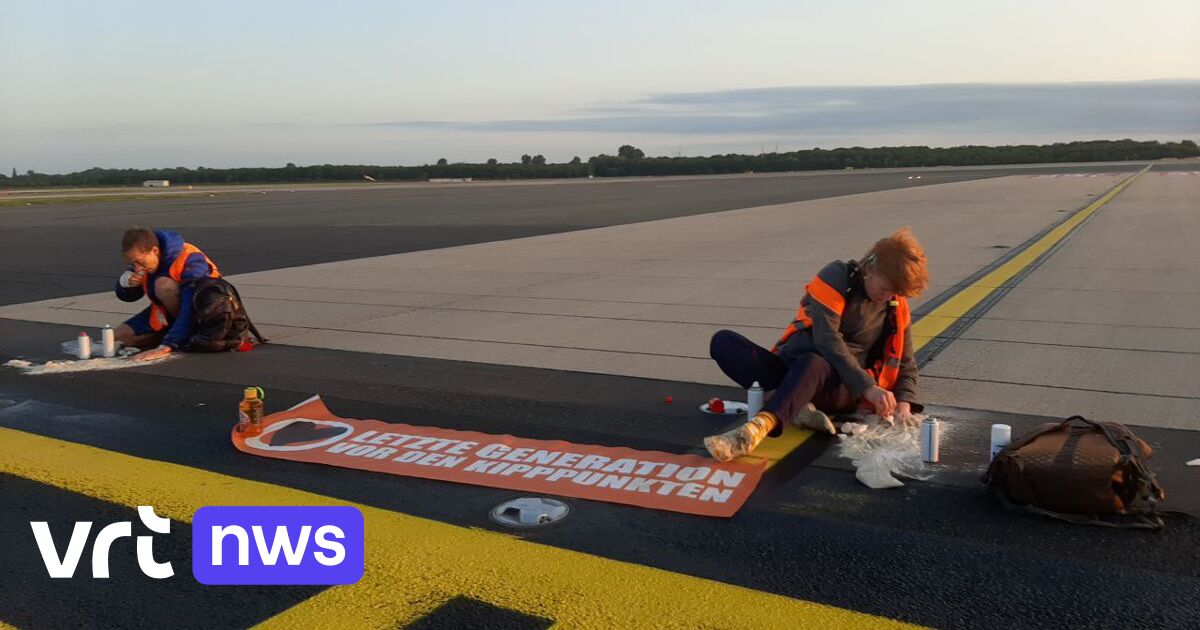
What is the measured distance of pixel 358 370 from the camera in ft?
22.3

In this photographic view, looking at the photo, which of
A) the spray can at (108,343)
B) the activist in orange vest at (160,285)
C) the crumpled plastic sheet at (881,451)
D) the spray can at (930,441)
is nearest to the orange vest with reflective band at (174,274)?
the activist in orange vest at (160,285)

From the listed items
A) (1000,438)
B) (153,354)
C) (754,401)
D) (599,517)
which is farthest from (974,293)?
(153,354)

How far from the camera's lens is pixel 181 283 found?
24.5ft

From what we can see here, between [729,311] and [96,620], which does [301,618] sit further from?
[729,311]

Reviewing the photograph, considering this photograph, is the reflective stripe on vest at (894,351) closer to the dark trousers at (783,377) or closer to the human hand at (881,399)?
the dark trousers at (783,377)

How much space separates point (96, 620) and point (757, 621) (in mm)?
2053

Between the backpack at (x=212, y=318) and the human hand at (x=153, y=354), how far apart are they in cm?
22

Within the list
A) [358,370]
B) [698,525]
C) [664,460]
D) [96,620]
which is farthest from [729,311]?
[96,620]

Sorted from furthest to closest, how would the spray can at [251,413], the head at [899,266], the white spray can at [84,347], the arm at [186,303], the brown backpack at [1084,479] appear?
the arm at [186,303] < the white spray can at [84,347] < the spray can at [251,413] < the head at [899,266] < the brown backpack at [1084,479]

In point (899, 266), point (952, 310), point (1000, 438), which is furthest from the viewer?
point (952, 310)

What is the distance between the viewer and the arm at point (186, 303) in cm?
727

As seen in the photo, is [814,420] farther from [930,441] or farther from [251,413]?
[251,413]

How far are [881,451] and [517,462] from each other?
1714 mm

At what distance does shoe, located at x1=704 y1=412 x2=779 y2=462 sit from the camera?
4562mm
